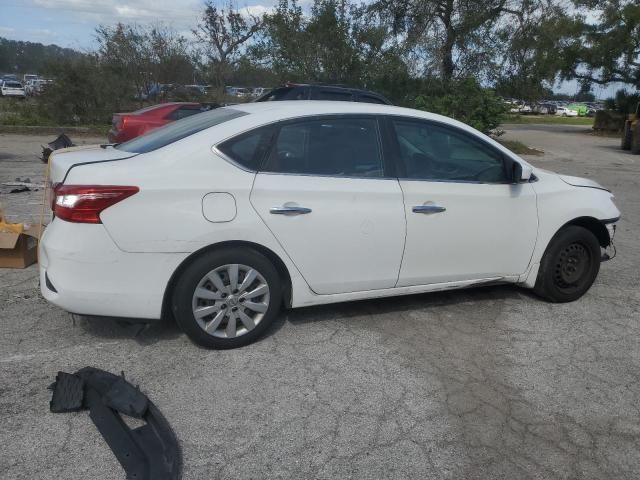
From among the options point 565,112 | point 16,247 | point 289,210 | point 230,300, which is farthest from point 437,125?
point 565,112

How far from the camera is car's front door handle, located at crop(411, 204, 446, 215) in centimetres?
420

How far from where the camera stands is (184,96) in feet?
75.0

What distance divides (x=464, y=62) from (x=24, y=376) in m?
22.0

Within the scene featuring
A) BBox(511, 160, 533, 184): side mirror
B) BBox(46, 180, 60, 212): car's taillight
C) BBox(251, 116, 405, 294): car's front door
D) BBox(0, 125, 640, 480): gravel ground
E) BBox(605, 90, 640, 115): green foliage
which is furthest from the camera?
BBox(605, 90, 640, 115): green foliage

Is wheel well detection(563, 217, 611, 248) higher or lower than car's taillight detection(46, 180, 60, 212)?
lower

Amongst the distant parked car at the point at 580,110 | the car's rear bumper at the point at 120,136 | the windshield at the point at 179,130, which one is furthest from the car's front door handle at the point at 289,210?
the distant parked car at the point at 580,110

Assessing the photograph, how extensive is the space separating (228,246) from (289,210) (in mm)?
463

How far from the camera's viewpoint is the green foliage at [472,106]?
1752 centimetres

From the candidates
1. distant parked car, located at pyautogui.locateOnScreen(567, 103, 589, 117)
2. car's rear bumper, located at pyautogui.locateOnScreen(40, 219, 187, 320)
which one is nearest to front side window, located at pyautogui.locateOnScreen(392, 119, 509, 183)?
car's rear bumper, located at pyautogui.locateOnScreen(40, 219, 187, 320)

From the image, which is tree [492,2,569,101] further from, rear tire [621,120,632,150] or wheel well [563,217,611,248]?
wheel well [563,217,611,248]

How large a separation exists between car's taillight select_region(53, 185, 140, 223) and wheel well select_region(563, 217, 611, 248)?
360cm

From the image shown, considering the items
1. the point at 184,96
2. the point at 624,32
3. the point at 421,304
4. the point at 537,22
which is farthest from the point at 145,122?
the point at 624,32

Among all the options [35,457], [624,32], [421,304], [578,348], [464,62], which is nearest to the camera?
[35,457]

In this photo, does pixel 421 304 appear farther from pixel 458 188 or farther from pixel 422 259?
pixel 458 188
